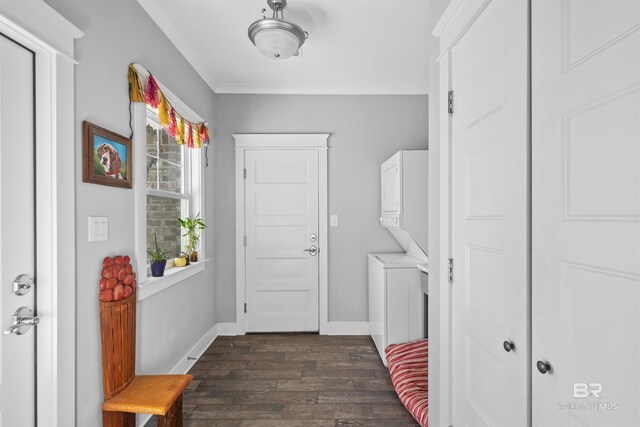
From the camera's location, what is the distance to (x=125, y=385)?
1.81 meters

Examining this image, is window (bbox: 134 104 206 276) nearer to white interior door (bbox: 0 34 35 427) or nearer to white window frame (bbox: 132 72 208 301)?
white window frame (bbox: 132 72 208 301)

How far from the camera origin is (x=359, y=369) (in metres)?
2.88

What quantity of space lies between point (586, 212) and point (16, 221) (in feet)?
6.21

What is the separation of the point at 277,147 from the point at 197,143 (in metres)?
0.91

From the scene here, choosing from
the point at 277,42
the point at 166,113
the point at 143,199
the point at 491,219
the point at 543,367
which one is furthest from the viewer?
the point at 166,113

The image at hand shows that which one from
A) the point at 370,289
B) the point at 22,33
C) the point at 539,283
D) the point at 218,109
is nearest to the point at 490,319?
the point at 539,283

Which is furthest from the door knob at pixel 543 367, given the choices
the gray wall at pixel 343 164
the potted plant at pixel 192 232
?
the gray wall at pixel 343 164

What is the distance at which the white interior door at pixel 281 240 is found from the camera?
3719mm

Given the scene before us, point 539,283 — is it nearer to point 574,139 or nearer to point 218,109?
point 574,139

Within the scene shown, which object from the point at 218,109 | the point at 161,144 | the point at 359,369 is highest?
the point at 218,109

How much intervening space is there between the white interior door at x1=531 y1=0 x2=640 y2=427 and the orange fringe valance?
6.56 feet

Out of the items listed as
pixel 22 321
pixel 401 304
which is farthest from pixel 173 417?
pixel 401 304

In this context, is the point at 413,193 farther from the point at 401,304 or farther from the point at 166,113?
the point at 166,113

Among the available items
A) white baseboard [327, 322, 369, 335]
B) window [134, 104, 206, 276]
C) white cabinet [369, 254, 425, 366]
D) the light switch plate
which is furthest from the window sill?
white cabinet [369, 254, 425, 366]
